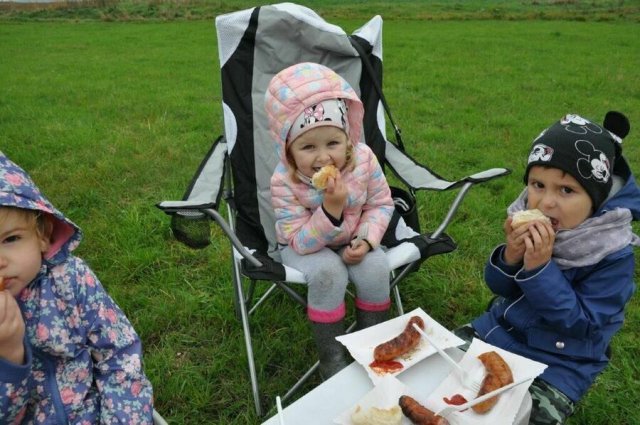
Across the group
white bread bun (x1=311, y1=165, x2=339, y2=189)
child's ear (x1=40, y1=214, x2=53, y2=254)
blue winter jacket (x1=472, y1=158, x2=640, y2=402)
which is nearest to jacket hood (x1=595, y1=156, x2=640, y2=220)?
blue winter jacket (x1=472, y1=158, x2=640, y2=402)

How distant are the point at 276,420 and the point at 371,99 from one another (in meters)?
1.91

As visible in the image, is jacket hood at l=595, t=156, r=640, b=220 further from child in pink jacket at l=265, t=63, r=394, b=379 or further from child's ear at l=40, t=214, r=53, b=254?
child's ear at l=40, t=214, r=53, b=254

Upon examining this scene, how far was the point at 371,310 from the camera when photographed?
215 centimetres

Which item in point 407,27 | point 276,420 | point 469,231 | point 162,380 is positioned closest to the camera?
point 276,420

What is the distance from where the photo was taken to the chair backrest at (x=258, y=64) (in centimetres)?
266

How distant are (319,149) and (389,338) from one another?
0.85 metres

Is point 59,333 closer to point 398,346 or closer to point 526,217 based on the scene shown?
point 398,346

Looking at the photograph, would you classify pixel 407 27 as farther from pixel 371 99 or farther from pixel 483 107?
pixel 371 99

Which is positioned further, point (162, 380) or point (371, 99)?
point (371, 99)

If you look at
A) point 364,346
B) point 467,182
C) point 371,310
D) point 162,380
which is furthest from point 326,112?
point 162,380

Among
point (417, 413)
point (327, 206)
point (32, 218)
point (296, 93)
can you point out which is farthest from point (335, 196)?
point (32, 218)

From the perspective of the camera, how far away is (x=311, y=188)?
2266 mm

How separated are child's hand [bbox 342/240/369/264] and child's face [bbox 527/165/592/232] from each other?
2.16ft

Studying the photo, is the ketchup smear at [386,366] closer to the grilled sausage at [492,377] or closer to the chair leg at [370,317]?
the grilled sausage at [492,377]
